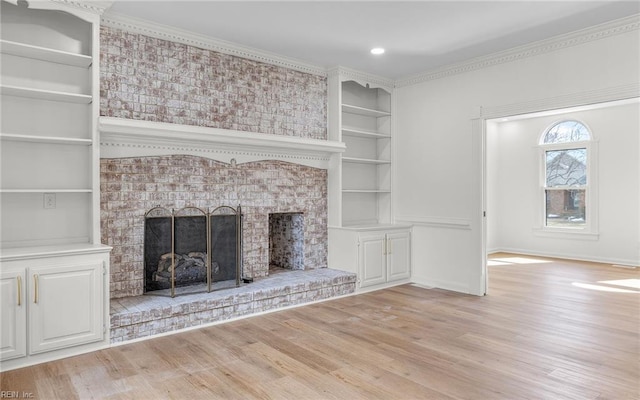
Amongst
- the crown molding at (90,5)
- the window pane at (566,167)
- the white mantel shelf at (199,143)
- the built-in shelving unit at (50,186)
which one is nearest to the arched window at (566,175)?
the window pane at (566,167)

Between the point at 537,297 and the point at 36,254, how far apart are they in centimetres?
489

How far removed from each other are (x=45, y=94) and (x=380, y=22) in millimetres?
2848

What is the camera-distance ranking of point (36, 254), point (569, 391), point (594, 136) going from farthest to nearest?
point (594, 136), point (36, 254), point (569, 391)

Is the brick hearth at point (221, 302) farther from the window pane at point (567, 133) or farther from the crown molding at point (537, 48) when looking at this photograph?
the window pane at point (567, 133)

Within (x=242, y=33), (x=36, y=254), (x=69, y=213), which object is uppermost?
(x=242, y=33)

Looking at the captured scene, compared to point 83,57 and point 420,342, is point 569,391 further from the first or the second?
point 83,57

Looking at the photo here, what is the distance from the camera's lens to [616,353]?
3.15m

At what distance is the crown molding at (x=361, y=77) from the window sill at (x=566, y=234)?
4.54 metres

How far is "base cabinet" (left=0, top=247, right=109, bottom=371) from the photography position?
288 centimetres

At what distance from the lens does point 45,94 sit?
3.27 m

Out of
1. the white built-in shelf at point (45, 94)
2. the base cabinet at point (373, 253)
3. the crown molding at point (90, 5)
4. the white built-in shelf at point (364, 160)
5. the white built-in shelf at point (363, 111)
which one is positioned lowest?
the base cabinet at point (373, 253)

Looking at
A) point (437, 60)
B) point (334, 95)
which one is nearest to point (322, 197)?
point (334, 95)

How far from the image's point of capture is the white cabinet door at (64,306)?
2969 mm

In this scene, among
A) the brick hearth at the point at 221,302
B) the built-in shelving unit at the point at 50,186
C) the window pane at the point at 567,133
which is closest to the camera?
the built-in shelving unit at the point at 50,186
